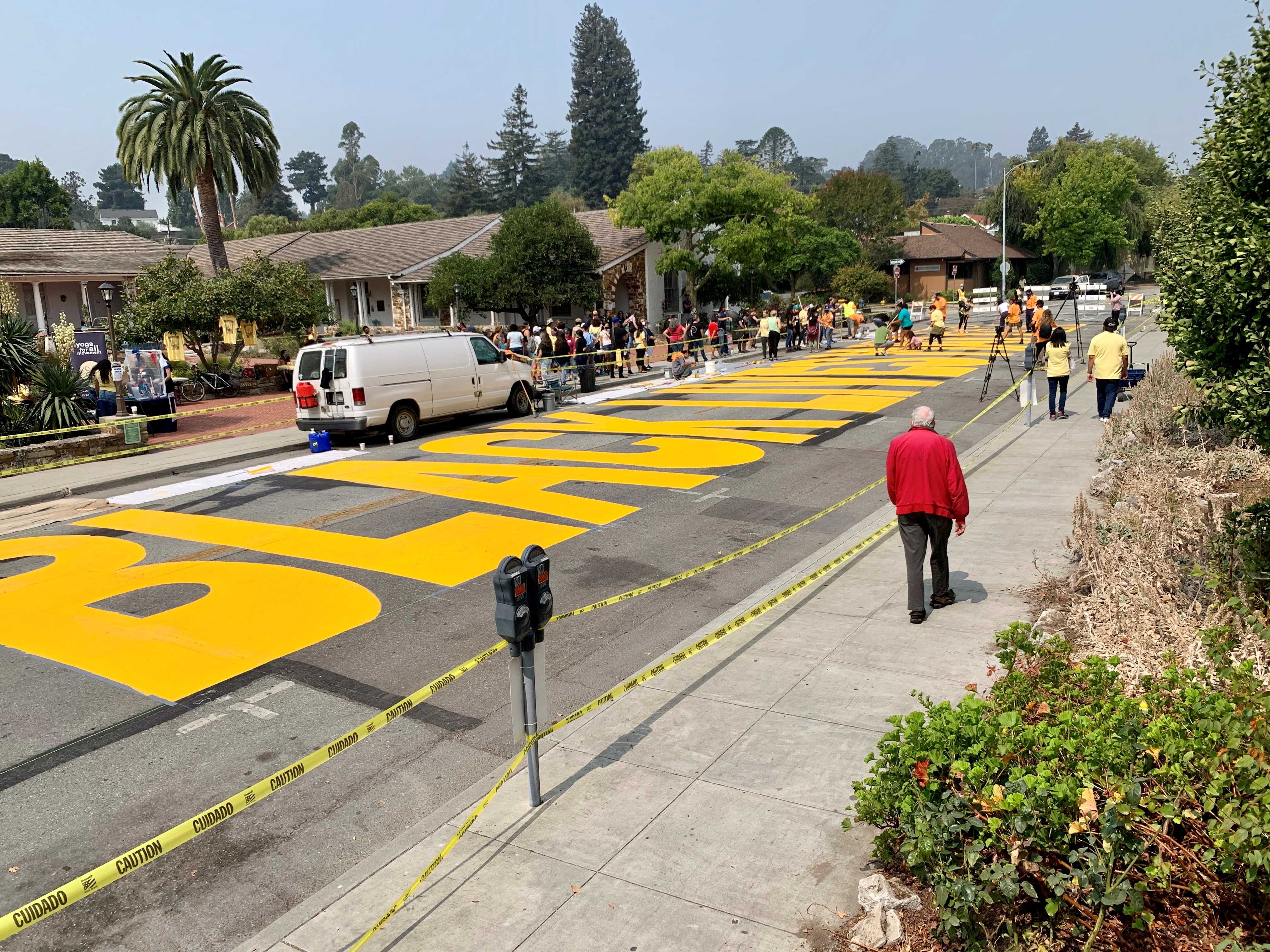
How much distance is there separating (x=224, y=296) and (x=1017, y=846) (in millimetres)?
28109

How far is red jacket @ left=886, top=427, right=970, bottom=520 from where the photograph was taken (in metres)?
7.91

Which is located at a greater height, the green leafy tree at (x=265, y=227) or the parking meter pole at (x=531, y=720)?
the green leafy tree at (x=265, y=227)

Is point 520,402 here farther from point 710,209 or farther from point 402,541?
point 710,209

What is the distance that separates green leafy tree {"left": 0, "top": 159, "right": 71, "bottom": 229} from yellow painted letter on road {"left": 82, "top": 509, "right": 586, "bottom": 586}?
8080cm

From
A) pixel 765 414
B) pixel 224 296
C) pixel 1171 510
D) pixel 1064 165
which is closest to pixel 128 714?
pixel 1171 510

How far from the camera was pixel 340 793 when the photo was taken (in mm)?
5910

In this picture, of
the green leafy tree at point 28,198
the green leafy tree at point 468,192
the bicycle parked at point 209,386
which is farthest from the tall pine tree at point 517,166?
the bicycle parked at point 209,386

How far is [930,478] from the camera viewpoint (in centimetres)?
791

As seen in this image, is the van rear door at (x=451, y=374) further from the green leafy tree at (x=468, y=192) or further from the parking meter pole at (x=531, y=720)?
the green leafy tree at (x=468, y=192)

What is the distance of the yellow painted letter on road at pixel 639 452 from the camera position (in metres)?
15.7

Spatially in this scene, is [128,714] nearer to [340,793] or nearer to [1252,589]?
[340,793]

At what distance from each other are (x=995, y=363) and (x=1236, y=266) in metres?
23.6

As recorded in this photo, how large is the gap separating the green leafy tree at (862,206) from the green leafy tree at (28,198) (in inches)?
2412

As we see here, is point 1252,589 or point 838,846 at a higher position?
point 1252,589
